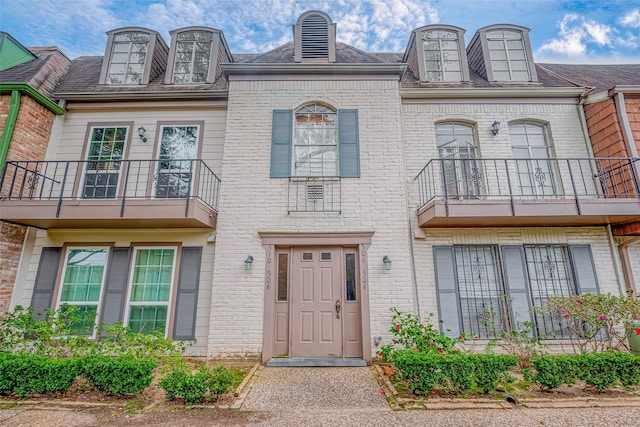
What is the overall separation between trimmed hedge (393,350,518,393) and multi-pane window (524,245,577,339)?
9.10 ft

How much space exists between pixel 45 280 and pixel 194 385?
492 centimetres

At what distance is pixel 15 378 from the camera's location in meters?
3.93

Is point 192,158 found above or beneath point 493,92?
beneath

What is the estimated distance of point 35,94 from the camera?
640cm

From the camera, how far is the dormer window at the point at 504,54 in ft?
25.1

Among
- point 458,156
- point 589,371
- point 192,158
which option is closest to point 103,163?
point 192,158

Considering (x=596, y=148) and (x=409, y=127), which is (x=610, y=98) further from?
(x=409, y=127)

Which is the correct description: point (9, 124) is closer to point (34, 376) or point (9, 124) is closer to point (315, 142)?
point (34, 376)

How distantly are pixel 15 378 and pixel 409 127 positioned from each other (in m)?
8.26

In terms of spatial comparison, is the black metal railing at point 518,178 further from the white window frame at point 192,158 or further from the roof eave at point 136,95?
the roof eave at point 136,95

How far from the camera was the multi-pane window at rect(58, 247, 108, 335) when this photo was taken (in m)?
6.07

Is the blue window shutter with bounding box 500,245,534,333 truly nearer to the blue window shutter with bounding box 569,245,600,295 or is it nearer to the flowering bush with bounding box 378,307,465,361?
the blue window shutter with bounding box 569,245,600,295

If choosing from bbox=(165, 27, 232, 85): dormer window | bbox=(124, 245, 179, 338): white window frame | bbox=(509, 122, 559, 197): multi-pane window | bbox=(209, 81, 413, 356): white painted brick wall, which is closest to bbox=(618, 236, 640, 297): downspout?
bbox=(509, 122, 559, 197): multi-pane window

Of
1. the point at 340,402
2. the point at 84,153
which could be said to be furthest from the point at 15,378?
the point at 84,153
